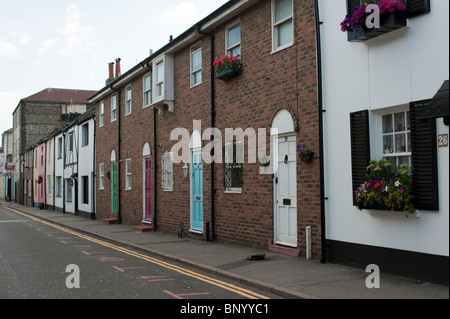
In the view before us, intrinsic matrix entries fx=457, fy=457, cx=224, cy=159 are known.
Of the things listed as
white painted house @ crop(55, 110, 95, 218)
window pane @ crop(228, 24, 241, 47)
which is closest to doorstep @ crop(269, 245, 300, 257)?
window pane @ crop(228, 24, 241, 47)

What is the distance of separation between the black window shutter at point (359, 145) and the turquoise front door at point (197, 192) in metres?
6.35

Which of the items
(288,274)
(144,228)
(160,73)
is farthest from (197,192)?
(288,274)

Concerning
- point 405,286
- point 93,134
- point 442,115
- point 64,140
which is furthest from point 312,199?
point 64,140

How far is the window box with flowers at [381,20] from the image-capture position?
7.39 meters

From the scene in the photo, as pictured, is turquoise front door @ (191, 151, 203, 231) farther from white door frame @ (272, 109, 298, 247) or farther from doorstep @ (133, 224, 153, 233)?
white door frame @ (272, 109, 298, 247)

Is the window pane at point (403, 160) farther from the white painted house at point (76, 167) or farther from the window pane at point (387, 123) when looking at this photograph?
the white painted house at point (76, 167)

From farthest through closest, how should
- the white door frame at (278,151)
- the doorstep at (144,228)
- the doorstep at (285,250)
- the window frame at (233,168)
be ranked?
the doorstep at (144,228) < the window frame at (233,168) < the white door frame at (278,151) < the doorstep at (285,250)

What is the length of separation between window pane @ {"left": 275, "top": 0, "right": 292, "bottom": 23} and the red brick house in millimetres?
24

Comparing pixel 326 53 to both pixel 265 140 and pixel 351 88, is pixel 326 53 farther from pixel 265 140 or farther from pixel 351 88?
pixel 265 140

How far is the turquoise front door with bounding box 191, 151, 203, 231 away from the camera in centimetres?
1408

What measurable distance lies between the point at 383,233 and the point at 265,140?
399 cm

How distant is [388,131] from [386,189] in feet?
4.15
